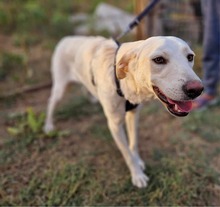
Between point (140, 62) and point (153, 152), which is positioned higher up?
point (140, 62)

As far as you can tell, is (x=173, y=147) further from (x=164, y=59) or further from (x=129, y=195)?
(x=164, y=59)

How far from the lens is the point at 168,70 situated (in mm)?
1789

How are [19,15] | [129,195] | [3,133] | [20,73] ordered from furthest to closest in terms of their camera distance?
[19,15], [20,73], [3,133], [129,195]

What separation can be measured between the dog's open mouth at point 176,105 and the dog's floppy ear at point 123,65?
0.25m

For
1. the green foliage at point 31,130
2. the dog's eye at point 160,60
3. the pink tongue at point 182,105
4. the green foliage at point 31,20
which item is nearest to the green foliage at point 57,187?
the green foliage at point 31,130

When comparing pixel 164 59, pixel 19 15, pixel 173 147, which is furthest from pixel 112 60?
pixel 19 15

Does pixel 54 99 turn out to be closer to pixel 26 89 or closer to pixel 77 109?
pixel 77 109

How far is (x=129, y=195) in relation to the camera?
8.45 ft

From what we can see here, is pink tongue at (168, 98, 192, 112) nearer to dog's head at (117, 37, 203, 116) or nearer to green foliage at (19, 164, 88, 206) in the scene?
dog's head at (117, 37, 203, 116)

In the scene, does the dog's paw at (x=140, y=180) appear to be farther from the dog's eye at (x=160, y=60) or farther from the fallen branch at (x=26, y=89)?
the fallen branch at (x=26, y=89)

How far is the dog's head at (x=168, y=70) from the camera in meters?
1.74

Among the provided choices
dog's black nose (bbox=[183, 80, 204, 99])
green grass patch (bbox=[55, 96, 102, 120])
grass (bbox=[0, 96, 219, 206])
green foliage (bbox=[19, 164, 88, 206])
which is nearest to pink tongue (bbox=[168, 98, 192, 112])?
dog's black nose (bbox=[183, 80, 204, 99])

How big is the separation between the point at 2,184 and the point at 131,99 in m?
1.36

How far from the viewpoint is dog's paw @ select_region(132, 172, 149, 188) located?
2.64m
